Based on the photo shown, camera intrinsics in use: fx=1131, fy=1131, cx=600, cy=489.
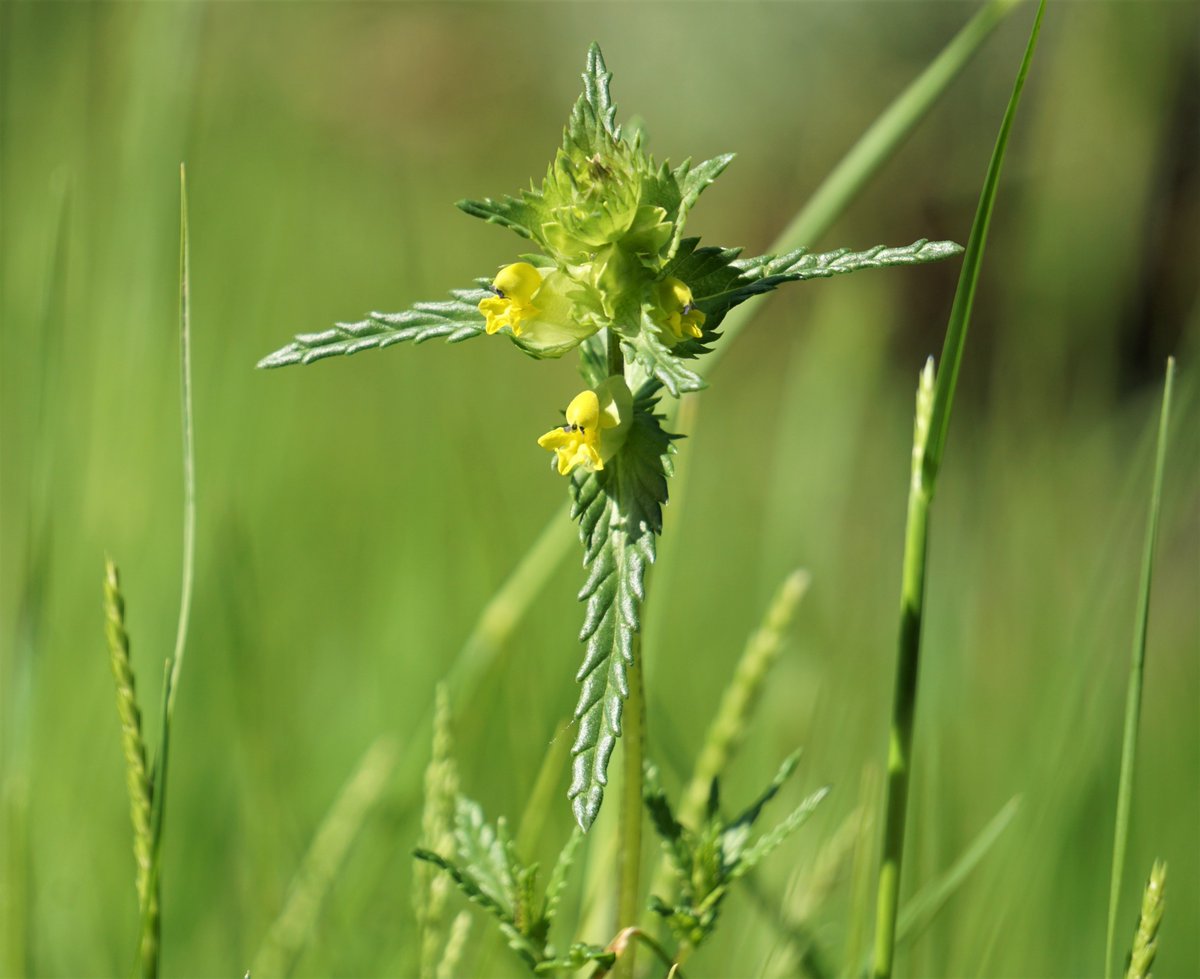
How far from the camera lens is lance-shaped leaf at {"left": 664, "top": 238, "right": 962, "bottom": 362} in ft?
2.10

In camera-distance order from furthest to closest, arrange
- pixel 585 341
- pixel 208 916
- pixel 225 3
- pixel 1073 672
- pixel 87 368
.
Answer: pixel 225 3 → pixel 87 368 → pixel 208 916 → pixel 1073 672 → pixel 585 341

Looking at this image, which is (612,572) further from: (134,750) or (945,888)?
(945,888)

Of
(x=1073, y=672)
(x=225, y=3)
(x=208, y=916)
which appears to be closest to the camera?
(x=1073, y=672)

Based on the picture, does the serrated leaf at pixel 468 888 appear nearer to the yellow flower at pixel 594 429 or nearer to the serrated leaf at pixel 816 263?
the yellow flower at pixel 594 429

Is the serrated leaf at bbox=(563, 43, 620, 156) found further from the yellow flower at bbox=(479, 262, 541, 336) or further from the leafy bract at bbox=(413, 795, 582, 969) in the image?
the leafy bract at bbox=(413, 795, 582, 969)

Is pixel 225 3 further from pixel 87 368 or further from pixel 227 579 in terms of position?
pixel 227 579

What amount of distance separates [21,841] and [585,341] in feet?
1.83

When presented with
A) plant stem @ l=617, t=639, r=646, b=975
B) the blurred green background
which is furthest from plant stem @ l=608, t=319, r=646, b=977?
the blurred green background

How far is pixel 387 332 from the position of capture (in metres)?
0.67

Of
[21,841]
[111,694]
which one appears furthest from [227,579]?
[21,841]

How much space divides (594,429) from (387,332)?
136 millimetres

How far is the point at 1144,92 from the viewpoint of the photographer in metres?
2.37

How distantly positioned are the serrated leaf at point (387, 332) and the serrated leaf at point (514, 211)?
44 millimetres

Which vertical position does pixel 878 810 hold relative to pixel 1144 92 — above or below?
below
